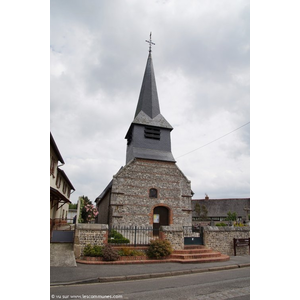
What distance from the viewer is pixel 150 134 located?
18656mm

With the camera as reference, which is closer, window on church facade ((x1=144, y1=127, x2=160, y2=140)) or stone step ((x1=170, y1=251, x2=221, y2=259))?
stone step ((x1=170, y1=251, x2=221, y2=259))

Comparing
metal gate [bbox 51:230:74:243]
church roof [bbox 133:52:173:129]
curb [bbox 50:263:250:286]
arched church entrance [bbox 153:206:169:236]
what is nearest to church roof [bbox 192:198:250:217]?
arched church entrance [bbox 153:206:169:236]

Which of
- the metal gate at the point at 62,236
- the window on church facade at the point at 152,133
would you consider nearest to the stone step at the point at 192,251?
the metal gate at the point at 62,236

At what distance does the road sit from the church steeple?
10.9m

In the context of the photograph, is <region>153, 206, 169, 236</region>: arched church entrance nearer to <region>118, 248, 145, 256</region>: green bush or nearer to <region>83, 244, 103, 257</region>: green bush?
<region>118, 248, 145, 256</region>: green bush

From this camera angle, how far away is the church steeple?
1777 cm

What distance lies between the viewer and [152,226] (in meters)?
15.5

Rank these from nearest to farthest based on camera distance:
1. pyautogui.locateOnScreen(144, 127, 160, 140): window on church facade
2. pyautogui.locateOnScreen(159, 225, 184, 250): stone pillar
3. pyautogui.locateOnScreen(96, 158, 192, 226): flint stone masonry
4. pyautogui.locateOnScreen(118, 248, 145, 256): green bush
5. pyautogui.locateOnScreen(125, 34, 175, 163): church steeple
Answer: pyautogui.locateOnScreen(118, 248, 145, 256): green bush, pyautogui.locateOnScreen(159, 225, 184, 250): stone pillar, pyautogui.locateOnScreen(96, 158, 192, 226): flint stone masonry, pyautogui.locateOnScreen(125, 34, 175, 163): church steeple, pyautogui.locateOnScreen(144, 127, 160, 140): window on church facade

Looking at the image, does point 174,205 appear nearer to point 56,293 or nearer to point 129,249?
point 129,249

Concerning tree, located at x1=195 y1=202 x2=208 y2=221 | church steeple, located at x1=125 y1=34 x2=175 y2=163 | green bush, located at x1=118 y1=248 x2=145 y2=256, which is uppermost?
church steeple, located at x1=125 y1=34 x2=175 y2=163

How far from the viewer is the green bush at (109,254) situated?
29.9ft

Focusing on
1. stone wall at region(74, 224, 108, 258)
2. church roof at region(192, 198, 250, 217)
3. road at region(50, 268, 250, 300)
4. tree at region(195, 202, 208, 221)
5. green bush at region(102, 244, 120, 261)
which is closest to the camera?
road at region(50, 268, 250, 300)

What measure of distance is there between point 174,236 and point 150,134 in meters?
9.50

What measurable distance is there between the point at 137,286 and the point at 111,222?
29.3 feet
